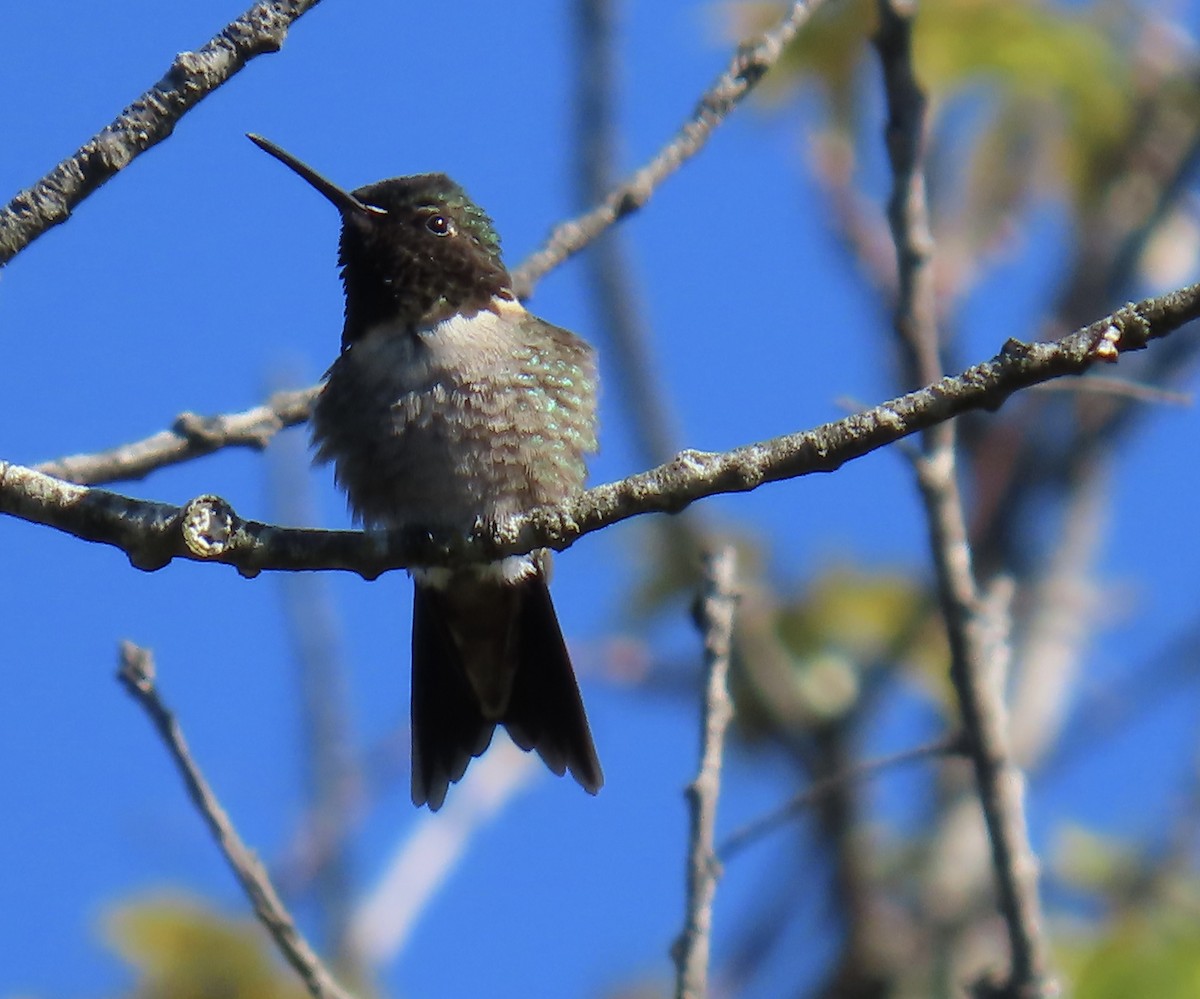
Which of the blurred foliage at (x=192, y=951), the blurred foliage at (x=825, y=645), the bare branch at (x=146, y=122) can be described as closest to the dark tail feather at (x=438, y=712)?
the blurred foliage at (x=192, y=951)

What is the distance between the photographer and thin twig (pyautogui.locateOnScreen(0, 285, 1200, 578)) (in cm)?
251

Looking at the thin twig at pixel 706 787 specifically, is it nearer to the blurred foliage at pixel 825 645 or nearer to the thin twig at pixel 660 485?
the thin twig at pixel 660 485

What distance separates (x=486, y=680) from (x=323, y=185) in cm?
139

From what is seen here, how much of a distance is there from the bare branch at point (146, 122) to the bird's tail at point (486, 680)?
2013 millimetres

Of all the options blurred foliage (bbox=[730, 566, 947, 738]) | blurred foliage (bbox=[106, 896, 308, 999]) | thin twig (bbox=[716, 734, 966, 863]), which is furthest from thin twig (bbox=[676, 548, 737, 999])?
blurred foliage (bbox=[730, 566, 947, 738])

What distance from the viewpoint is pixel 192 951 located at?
5.25 metres

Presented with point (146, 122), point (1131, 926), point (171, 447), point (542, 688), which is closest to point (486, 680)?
point (542, 688)

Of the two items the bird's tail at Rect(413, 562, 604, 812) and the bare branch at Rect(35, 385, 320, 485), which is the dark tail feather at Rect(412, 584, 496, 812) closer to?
the bird's tail at Rect(413, 562, 604, 812)

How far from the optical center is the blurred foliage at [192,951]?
520 cm

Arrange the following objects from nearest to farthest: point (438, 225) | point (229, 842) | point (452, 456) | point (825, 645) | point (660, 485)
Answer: point (660, 485) → point (229, 842) → point (452, 456) → point (438, 225) → point (825, 645)

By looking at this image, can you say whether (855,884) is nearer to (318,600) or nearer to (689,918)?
(318,600)

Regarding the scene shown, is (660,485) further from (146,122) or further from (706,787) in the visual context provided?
(146,122)

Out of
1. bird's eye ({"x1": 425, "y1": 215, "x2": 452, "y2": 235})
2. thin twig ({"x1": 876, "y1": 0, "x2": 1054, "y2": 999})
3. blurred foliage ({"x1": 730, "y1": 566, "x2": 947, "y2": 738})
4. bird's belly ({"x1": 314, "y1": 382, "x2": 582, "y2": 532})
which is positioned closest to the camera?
thin twig ({"x1": 876, "y1": 0, "x2": 1054, "y2": 999})

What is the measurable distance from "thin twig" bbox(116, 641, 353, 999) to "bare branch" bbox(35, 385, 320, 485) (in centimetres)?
54
